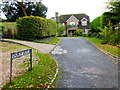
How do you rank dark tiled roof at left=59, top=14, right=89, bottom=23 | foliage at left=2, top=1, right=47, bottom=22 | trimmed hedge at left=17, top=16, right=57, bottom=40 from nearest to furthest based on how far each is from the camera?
1. trimmed hedge at left=17, top=16, right=57, bottom=40
2. foliage at left=2, top=1, right=47, bottom=22
3. dark tiled roof at left=59, top=14, right=89, bottom=23

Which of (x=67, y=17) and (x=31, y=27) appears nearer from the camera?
(x=31, y=27)

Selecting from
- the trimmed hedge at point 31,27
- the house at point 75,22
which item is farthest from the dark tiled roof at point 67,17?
the trimmed hedge at point 31,27

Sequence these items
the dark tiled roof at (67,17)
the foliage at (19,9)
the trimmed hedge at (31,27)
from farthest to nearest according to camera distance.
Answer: the dark tiled roof at (67,17), the foliage at (19,9), the trimmed hedge at (31,27)

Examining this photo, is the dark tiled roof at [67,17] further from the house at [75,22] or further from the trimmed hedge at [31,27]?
the trimmed hedge at [31,27]

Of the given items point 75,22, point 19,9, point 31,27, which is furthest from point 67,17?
point 31,27

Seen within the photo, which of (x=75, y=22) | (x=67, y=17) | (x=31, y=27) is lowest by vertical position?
(x=31, y=27)

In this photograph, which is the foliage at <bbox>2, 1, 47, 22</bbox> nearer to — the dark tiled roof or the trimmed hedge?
the trimmed hedge

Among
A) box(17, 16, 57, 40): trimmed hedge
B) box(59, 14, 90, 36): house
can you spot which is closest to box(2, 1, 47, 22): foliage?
box(17, 16, 57, 40): trimmed hedge

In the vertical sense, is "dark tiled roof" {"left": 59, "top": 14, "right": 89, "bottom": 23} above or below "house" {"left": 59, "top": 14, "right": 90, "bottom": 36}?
above

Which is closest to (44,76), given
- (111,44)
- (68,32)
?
(111,44)

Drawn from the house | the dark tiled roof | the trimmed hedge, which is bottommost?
the trimmed hedge

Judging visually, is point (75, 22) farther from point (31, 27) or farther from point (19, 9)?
point (31, 27)

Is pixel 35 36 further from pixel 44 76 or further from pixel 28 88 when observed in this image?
pixel 28 88

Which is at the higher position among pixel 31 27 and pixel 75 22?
pixel 75 22
